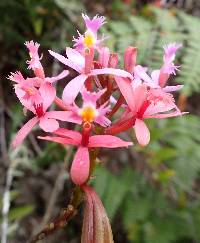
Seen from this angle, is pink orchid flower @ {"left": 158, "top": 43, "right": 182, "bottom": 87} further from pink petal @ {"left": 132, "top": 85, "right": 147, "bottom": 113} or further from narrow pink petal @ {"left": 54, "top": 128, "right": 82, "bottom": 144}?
narrow pink petal @ {"left": 54, "top": 128, "right": 82, "bottom": 144}

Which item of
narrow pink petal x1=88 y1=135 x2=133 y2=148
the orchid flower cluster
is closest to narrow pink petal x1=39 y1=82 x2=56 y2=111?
the orchid flower cluster

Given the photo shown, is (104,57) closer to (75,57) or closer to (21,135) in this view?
(75,57)

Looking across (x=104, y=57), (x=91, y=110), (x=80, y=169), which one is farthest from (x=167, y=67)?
(x=80, y=169)

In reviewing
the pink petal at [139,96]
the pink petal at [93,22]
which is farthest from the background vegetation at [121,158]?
the pink petal at [139,96]

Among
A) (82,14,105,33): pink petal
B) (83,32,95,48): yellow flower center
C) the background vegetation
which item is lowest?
the background vegetation

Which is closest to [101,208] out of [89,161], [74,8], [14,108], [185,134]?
[89,161]

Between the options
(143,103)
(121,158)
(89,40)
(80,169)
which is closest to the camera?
(80,169)
